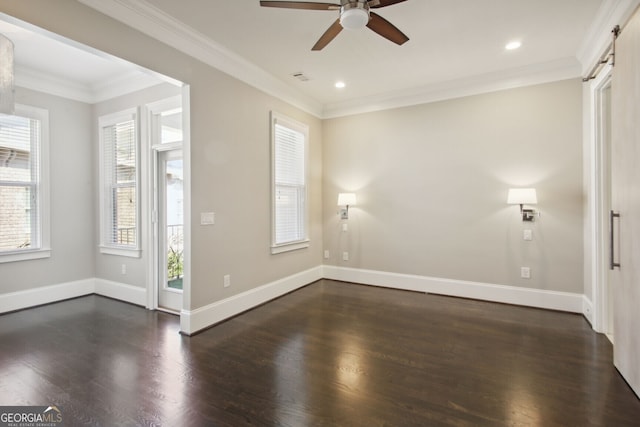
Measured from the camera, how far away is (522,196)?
3.66 m

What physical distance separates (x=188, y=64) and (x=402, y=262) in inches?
150

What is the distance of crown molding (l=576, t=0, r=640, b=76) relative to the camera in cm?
243

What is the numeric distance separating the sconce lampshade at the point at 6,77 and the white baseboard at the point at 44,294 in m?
3.97

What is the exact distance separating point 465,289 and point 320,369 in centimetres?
274

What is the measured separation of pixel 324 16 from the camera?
9.02 ft

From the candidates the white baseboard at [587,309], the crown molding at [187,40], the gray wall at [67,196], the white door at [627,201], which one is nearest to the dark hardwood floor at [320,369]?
the white baseboard at [587,309]

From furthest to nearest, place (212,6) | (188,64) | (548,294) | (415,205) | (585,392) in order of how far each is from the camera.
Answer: (415,205), (548,294), (188,64), (212,6), (585,392)

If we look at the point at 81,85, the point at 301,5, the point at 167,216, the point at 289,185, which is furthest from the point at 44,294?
the point at 301,5

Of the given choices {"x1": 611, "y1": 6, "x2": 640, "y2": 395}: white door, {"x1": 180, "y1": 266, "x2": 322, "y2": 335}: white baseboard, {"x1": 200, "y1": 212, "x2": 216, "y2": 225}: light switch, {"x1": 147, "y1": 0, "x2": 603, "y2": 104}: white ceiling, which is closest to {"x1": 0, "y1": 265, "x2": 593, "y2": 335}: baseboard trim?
{"x1": 180, "y1": 266, "x2": 322, "y2": 335}: white baseboard

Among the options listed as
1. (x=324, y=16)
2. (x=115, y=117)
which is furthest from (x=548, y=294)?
(x=115, y=117)

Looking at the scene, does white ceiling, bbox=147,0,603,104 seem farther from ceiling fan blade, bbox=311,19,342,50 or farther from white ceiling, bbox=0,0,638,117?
ceiling fan blade, bbox=311,19,342,50

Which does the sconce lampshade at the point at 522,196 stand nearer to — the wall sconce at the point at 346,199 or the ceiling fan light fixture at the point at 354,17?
the wall sconce at the point at 346,199

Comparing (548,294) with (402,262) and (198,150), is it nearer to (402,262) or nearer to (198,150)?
(402,262)

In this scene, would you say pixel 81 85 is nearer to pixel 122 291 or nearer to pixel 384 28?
pixel 122 291
